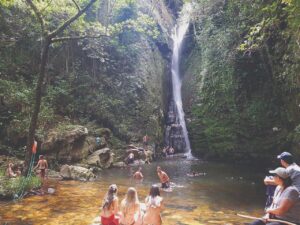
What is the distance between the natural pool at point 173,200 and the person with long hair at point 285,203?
13.0 feet

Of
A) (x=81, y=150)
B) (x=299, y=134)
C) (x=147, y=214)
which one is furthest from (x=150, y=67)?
(x=147, y=214)

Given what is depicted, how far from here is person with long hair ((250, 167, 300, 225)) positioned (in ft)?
13.8

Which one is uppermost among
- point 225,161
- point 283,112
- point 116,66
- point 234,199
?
point 116,66

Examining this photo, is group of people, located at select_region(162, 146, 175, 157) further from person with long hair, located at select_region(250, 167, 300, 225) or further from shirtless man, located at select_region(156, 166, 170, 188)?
person with long hair, located at select_region(250, 167, 300, 225)

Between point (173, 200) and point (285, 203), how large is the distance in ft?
22.6

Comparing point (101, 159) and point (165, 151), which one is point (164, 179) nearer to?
point (101, 159)

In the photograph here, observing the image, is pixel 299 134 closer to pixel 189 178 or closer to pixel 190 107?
pixel 189 178

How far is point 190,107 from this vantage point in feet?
→ 83.6

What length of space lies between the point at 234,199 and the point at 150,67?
57.6 feet

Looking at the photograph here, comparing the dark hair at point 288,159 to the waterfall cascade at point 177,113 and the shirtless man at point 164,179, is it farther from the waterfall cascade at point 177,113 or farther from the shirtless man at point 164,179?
the waterfall cascade at point 177,113

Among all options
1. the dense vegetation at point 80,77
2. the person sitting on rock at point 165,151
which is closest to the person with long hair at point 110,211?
the dense vegetation at point 80,77

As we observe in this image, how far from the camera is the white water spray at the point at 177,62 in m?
25.3

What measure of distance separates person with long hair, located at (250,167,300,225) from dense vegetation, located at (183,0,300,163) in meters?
9.06

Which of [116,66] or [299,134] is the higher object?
[116,66]
